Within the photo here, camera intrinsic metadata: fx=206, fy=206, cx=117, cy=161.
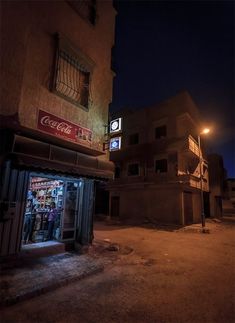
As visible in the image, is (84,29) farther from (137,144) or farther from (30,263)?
(137,144)

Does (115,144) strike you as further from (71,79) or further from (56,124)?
(56,124)

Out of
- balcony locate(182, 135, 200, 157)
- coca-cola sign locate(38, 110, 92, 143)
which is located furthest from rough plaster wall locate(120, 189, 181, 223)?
coca-cola sign locate(38, 110, 92, 143)

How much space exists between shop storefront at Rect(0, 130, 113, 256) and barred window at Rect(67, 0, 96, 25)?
717 centimetres

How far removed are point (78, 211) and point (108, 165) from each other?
267 centimetres

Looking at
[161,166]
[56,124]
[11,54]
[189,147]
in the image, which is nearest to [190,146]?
[189,147]

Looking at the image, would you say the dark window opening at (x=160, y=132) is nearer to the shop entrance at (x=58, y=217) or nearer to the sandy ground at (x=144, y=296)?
the shop entrance at (x=58, y=217)

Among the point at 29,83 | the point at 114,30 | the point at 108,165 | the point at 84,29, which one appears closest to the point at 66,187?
the point at 108,165

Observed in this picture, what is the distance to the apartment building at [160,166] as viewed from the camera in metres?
20.6

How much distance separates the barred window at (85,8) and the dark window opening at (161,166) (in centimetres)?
1483

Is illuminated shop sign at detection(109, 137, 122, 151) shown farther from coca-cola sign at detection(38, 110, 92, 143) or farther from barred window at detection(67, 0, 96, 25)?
barred window at detection(67, 0, 96, 25)

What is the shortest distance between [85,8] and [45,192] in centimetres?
1025

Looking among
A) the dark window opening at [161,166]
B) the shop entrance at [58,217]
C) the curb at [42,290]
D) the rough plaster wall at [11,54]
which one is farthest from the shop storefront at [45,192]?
the dark window opening at [161,166]

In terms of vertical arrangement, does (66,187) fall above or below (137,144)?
below

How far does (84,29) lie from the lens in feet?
34.1
